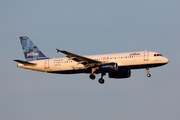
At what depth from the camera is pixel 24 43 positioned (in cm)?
6712

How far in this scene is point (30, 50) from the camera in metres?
65.7

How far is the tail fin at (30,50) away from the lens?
64.3 meters

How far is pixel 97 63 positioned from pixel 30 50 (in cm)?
1522

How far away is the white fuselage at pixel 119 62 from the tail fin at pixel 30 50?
129 inches

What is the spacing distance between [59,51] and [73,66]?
10.5 m

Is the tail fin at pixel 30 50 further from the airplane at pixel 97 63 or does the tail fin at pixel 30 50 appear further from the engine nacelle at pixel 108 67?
the engine nacelle at pixel 108 67

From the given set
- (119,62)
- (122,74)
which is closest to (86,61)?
(119,62)

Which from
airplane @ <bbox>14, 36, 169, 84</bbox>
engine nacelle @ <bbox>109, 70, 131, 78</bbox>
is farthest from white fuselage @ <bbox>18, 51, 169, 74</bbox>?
engine nacelle @ <bbox>109, 70, 131, 78</bbox>

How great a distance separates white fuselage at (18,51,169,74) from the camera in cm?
5653

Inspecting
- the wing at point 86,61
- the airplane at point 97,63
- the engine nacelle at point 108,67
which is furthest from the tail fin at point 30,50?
the engine nacelle at point 108,67

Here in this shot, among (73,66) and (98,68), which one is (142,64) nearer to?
(98,68)

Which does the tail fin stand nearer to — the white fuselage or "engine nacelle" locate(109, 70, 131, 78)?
the white fuselage

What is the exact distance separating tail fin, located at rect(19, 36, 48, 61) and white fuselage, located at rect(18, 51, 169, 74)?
326 centimetres

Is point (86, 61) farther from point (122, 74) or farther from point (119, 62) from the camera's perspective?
point (122, 74)
